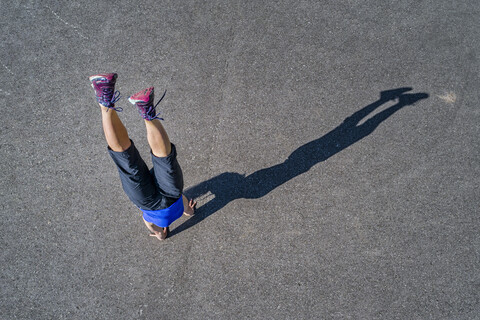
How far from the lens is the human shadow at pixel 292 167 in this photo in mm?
4203

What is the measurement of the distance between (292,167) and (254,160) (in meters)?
0.47

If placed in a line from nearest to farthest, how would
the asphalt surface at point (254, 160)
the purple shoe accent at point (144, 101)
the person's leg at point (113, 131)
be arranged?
the purple shoe accent at point (144, 101) < the person's leg at point (113, 131) < the asphalt surface at point (254, 160)

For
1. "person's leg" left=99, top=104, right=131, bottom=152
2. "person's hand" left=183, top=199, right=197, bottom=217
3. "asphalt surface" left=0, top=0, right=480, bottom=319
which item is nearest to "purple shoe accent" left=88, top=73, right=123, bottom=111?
"person's leg" left=99, top=104, right=131, bottom=152

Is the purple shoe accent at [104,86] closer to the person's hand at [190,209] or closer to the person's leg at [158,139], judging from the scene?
the person's leg at [158,139]

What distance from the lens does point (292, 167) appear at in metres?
4.32

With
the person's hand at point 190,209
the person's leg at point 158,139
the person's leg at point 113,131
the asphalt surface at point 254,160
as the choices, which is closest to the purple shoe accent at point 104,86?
the person's leg at point 113,131

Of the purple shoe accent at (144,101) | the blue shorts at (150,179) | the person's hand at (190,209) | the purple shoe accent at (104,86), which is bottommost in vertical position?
the person's hand at (190,209)

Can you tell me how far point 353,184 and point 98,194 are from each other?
3.00m

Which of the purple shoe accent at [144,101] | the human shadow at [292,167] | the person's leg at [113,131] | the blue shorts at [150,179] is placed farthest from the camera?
the human shadow at [292,167]

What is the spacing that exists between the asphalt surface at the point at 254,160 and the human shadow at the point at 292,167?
0.06ft

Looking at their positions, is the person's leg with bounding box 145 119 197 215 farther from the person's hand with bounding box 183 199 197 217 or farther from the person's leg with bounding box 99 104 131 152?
the person's hand with bounding box 183 199 197 217

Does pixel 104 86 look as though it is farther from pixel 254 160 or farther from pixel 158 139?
pixel 254 160

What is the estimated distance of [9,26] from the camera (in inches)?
186

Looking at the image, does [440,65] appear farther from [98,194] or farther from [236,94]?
[98,194]
